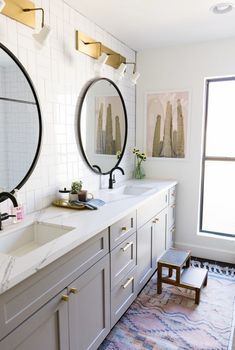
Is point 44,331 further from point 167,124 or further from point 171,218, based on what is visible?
point 167,124

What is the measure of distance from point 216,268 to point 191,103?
73.3 inches

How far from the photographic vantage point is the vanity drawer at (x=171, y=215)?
3098mm

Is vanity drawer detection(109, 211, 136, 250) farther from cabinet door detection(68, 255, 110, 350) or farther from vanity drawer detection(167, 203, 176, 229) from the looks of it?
vanity drawer detection(167, 203, 176, 229)

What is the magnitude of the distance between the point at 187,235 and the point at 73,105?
208 centimetres

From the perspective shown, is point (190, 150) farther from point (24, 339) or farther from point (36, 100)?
point (24, 339)

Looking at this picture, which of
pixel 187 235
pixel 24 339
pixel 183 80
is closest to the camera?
pixel 24 339

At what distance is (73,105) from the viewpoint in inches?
90.2

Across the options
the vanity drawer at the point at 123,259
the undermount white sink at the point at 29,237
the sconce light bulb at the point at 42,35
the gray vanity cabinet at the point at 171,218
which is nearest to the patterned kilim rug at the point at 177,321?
the vanity drawer at the point at 123,259

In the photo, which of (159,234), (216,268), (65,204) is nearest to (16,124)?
(65,204)

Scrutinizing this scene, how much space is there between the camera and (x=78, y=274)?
58.4 inches

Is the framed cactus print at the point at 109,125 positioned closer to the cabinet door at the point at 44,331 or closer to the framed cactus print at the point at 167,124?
the framed cactus print at the point at 167,124

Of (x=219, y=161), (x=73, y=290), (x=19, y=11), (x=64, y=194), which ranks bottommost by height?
(x=73, y=290)

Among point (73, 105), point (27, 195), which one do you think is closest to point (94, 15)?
point (73, 105)

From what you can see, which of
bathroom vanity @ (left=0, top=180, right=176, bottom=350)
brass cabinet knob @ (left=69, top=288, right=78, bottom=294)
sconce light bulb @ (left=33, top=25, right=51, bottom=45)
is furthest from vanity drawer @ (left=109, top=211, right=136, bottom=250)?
sconce light bulb @ (left=33, top=25, right=51, bottom=45)
